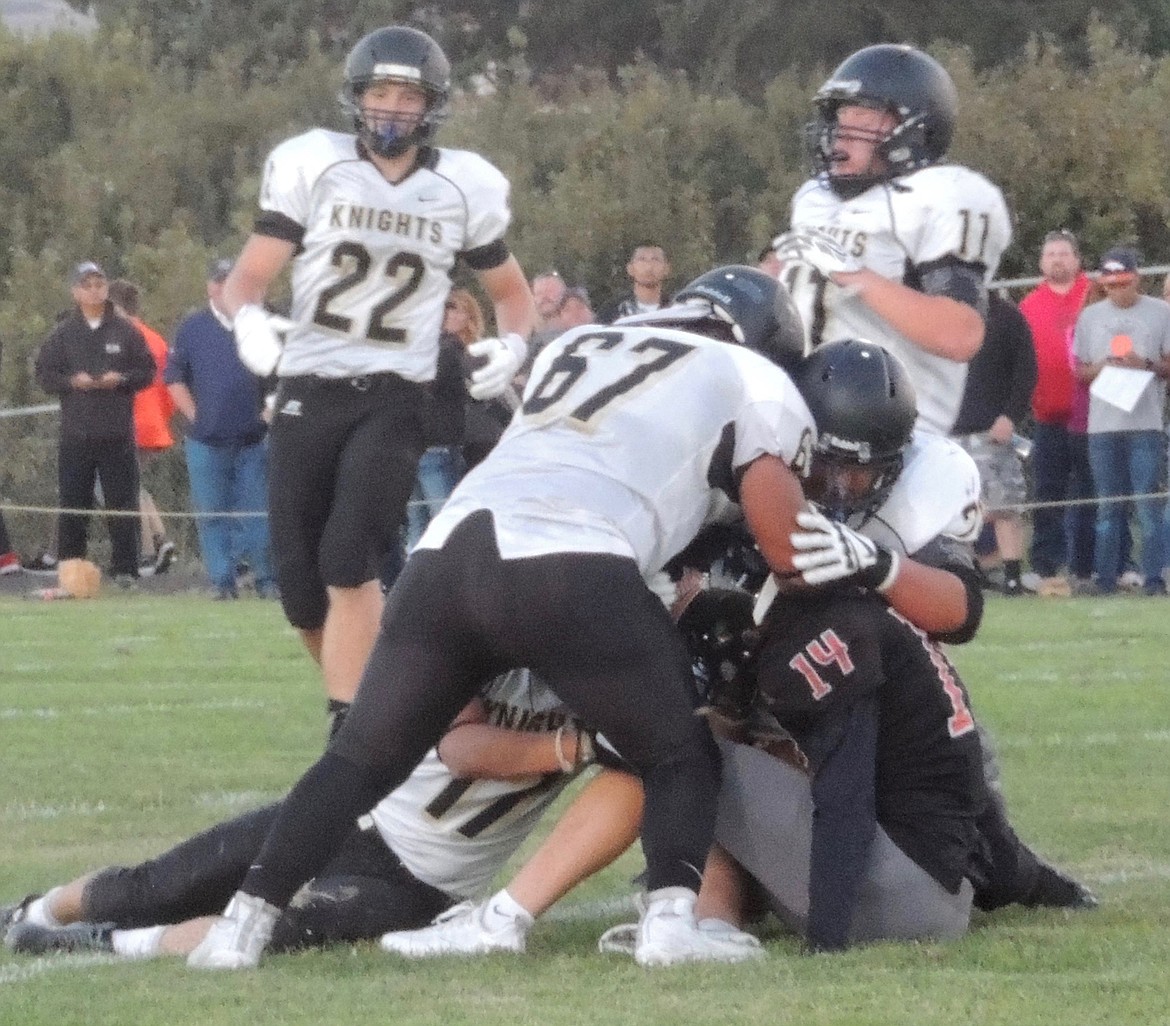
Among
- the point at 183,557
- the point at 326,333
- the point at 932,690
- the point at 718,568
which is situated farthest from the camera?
the point at 183,557

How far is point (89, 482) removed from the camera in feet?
43.2

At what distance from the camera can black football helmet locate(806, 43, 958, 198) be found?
4945mm

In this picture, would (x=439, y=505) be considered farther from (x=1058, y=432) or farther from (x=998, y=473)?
(x=1058, y=432)

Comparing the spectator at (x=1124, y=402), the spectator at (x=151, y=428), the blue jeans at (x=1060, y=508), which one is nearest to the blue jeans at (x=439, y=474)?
the spectator at (x=151, y=428)

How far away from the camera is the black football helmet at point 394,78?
6.01 metres

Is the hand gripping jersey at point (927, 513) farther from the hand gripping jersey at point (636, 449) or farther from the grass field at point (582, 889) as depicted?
the grass field at point (582, 889)

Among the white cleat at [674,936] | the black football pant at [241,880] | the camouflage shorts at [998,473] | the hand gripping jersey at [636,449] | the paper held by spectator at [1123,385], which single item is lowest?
the camouflage shorts at [998,473]

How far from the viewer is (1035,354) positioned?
11016 mm

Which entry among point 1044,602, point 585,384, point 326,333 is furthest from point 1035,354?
point 585,384

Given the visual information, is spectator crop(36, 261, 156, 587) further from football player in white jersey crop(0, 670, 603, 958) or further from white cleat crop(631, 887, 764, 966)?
white cleat crop(631, 887, 764, 966)

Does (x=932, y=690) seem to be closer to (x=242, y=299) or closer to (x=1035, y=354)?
(x=242, y=299)

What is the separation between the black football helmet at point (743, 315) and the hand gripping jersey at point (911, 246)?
0.59 m

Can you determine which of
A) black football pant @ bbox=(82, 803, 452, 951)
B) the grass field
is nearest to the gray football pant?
the grass field

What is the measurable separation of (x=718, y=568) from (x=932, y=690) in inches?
18.7
